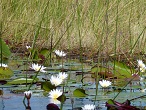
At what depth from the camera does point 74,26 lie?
5938mm

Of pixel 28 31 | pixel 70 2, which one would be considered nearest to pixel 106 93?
pixel 28 31

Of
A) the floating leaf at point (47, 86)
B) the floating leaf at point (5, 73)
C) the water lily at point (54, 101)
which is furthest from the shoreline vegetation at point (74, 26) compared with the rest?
the water lily at point (54, 101)

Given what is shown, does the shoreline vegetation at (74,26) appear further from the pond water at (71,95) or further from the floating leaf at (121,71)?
the pond water at (71,95)

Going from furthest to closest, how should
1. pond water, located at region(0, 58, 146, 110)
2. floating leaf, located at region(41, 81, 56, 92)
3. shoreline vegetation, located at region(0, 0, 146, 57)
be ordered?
shoreline vegetation, located at region(0, 0, 146, 57) < floating leaf, located at region(41, 81, 56, 92) < pond water, located at region(0, 58, 146, 110)

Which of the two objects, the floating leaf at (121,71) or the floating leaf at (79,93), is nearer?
the floating leaf at (79,93)

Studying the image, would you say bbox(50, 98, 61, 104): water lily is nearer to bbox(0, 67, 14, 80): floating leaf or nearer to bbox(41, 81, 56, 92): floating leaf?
bbox(41, 81, 56, 92): floating leaf

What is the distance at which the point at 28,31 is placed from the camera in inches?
235

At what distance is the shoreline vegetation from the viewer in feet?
17.1

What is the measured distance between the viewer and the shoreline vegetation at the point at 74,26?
17.1 feet

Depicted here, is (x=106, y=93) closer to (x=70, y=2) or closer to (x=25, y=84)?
(x=25, y=84)

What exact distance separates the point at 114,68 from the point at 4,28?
274 cm

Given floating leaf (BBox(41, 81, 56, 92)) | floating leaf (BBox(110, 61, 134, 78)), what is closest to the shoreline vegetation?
floating leaf (BBox(110, 61, 134, 78))

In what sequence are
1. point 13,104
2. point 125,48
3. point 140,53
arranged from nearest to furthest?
point 13,104, point 140,53, point 125,48

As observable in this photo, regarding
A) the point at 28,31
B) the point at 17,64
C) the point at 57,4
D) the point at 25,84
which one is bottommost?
the point at 25,84
